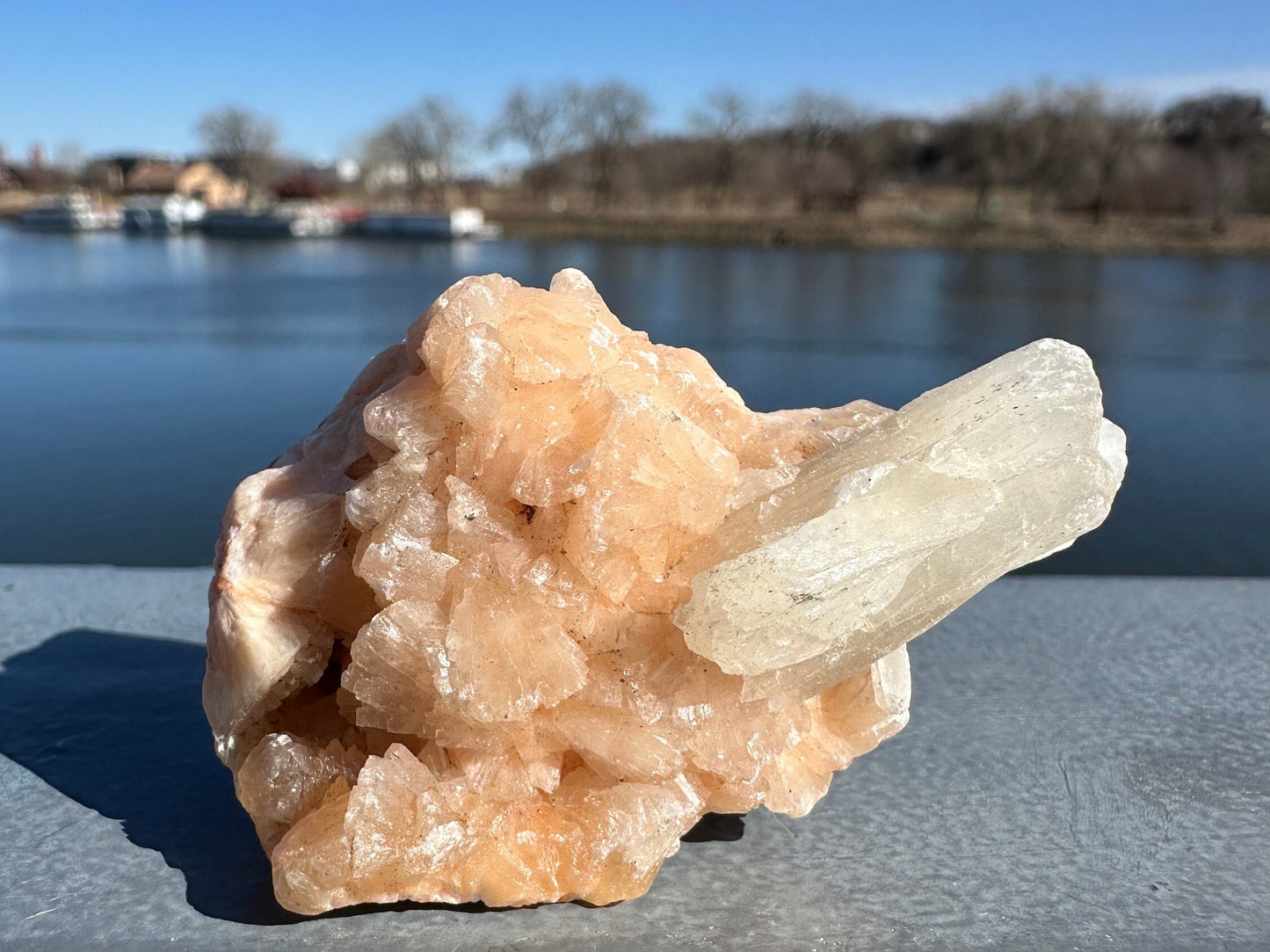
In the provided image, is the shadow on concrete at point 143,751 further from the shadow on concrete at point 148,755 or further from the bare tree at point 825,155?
the bare tree at point 825,155

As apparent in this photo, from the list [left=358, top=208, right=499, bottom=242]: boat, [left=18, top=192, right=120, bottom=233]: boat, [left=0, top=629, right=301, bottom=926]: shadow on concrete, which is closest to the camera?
[left=0, top=629, right=301, bottom=926]: shadow on concrete

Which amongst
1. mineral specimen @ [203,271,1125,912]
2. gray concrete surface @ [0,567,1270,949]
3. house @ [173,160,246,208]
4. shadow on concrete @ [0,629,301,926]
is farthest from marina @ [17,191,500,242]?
mineral specimen @ [203,271,1125,912]

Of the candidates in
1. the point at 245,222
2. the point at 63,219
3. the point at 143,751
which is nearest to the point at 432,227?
the point at 245,222

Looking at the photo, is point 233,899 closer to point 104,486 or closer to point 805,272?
point 104,486

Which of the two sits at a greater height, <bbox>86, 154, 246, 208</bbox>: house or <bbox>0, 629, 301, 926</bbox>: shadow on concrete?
<bbox>86, 154, 246, 208</bbox>: house

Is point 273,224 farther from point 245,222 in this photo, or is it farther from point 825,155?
point 825,155

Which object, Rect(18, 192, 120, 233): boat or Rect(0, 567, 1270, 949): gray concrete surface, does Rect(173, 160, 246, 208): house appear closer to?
Rect(18, 192, 120, 233): boat
